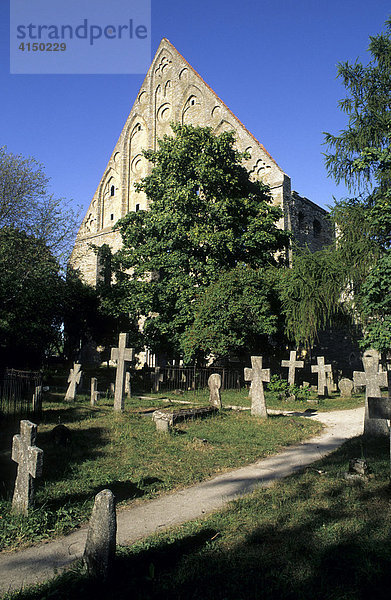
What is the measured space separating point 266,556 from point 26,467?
2.71 metres

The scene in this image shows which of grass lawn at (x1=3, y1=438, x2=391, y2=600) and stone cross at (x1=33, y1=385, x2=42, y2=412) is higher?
stone cross at (x1=33, y1=385, x2=42, y2=412)

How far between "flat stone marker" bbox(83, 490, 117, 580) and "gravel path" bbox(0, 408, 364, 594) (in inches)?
16.1

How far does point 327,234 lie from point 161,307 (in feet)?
42.2

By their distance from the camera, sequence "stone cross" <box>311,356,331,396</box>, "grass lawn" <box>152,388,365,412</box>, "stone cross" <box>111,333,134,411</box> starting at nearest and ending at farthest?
1. "stone cross" <box>111,333,134,411</box>
2. "grass lawn" <box>152,388,365,412</box>
3. "stone cross" <box>311,356,331,396</box>

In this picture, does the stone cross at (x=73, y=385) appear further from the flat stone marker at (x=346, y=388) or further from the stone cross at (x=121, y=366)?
the flat stone marker at (x=346, y=388)

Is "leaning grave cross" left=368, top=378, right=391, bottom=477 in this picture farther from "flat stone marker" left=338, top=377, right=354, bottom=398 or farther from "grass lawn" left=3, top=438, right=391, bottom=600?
"flat stone marker" left=338, top=377, right=354, bottom=398

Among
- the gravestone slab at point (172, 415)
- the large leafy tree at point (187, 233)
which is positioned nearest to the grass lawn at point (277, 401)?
the gravestone slab at point (172, 415)

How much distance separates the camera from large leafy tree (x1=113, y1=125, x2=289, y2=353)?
19.2 meters

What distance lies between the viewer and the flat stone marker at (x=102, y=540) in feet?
10.7

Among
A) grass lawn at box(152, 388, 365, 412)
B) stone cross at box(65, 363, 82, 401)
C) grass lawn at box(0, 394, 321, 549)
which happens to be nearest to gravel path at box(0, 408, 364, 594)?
grass lawn at box(0, 394, 321, 549)

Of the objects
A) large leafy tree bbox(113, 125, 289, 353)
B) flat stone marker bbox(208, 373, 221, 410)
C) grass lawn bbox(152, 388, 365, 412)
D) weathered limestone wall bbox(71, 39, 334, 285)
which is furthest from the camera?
weathered limestone wall bbox(71, 39, 334, 285)

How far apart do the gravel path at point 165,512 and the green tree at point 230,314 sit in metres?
9.00

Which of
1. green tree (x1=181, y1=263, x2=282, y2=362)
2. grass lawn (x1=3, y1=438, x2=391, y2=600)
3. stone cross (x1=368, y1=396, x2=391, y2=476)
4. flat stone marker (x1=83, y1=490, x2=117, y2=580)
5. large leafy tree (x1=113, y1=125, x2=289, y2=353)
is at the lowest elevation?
grass lawn (x1=3, y1=438, x2=391, y2=600)

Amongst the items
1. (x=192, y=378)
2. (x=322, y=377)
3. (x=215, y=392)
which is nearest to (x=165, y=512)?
(x=215, y=392)
